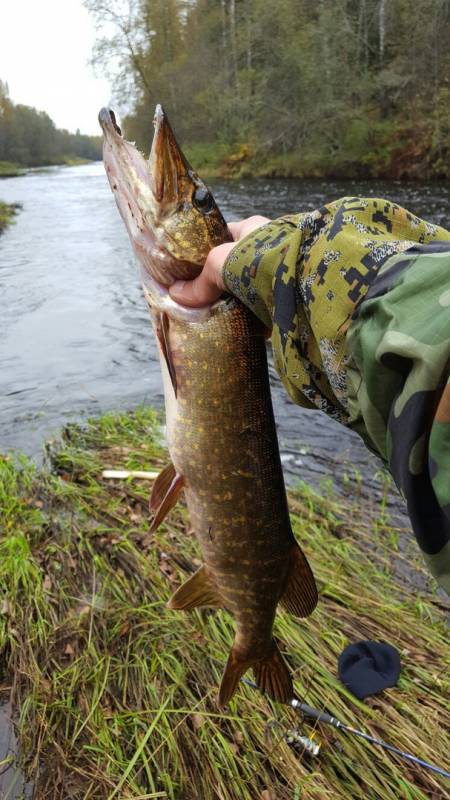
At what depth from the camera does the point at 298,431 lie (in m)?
4.99

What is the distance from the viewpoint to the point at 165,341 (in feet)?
5.75

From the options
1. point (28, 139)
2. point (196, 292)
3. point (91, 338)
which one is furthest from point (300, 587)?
point (28, 139)

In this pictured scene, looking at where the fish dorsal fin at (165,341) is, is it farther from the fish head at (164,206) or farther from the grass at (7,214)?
the grass at (7,214)

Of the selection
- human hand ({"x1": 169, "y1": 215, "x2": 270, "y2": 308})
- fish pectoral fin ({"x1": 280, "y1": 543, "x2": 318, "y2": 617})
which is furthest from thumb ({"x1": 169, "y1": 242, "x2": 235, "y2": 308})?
fish pectoral fin ({"x1": 280, "y1": 543, "x2": 318, "y2": 617})

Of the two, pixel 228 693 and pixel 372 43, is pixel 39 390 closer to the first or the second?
pixel 228 693

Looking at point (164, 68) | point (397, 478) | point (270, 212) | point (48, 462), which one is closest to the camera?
point (397, 478)

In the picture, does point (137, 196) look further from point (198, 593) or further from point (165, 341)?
point (198, 593)

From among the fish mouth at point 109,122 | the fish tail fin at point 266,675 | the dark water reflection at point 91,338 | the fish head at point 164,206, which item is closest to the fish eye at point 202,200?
the fish head at point 164,206

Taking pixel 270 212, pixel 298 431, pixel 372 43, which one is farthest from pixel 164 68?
pixel 298 431

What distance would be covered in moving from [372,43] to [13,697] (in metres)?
26.8

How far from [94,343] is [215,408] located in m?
5.87

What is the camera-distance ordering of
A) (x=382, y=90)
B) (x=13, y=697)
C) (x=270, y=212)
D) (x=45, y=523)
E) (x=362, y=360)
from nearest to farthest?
(x=362, y=360) < (x=13, y=697) < (x=45, y=523) < (x=270, y=212) < (x=382, y=90)

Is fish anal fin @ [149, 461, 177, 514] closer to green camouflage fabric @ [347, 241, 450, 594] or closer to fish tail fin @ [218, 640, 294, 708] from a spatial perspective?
fish tail fin @ [218, 640, 294, 708]

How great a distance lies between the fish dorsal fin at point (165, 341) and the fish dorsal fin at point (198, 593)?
60cm
